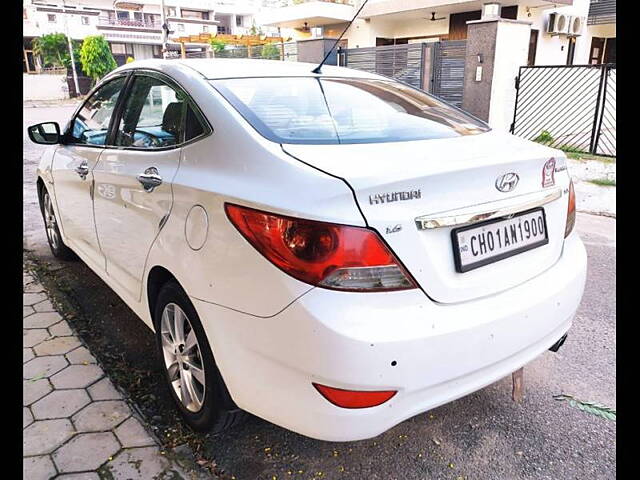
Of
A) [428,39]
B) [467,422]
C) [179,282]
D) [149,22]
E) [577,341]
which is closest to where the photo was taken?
[179,282]

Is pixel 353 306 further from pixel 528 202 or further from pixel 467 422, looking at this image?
pixel 467 422

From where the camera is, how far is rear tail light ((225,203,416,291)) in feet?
5.16

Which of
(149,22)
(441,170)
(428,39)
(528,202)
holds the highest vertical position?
(149,22)

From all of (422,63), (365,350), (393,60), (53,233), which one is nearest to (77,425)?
(365,350)

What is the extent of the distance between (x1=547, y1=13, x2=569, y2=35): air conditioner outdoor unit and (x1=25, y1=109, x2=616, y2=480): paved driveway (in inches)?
592

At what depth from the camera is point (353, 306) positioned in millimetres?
1571

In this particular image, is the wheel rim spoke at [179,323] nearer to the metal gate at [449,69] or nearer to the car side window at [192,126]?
the car side window at [192,126]

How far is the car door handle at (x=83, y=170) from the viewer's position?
3.05 m

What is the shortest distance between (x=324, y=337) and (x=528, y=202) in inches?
38.8

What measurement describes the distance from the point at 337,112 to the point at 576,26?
16.9m

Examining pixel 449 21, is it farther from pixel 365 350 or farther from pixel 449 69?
pixel 365 350

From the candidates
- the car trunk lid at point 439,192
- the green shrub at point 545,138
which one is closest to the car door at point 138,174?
the car trunk lid at point 439,192

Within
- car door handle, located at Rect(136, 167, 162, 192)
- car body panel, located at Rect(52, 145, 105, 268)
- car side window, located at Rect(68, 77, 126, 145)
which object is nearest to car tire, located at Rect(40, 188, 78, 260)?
car body panel, located at Rect(52, 145, 105, 268)

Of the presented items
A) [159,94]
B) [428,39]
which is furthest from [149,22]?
[159,94]
